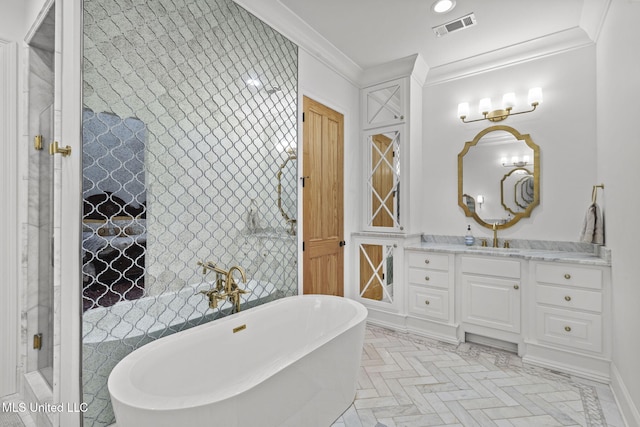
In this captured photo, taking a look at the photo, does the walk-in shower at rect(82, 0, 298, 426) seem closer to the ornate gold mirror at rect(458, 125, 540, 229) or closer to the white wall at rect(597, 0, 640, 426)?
the ornate gold mirror at rect(458, 125, 540, 229)

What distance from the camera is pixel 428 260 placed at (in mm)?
3146

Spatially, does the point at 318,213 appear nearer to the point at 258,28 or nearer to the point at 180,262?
the point at 180,262

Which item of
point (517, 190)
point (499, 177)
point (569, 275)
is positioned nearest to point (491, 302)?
point (569, 275)

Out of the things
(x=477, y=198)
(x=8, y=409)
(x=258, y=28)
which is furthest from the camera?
(x=477, y=198)

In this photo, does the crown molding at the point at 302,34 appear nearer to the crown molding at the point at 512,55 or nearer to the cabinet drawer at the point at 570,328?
the crown molding at the point at 512,55

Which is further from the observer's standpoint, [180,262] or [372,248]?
[372,248]

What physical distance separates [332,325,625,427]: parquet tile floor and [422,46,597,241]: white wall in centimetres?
122

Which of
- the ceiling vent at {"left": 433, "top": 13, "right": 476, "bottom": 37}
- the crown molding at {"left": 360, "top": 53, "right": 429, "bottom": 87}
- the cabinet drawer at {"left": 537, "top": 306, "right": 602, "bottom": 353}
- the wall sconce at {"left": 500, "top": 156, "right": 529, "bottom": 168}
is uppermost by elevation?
the ceiling vent at {"left": 433, "top": 13, "right": 476, "bottom": 37}

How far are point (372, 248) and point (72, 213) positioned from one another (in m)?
2.67

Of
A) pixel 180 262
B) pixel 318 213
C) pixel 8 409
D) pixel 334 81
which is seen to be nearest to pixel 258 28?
pixel 334 81

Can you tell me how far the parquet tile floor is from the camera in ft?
6.28

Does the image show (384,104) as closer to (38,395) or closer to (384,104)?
(384,104)

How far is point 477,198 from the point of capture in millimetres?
3334

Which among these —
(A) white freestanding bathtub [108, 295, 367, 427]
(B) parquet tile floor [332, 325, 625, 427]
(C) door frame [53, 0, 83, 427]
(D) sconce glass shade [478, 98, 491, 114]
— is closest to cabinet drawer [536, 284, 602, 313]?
(B) parquet tile floor [332, 325, 625, 427]
